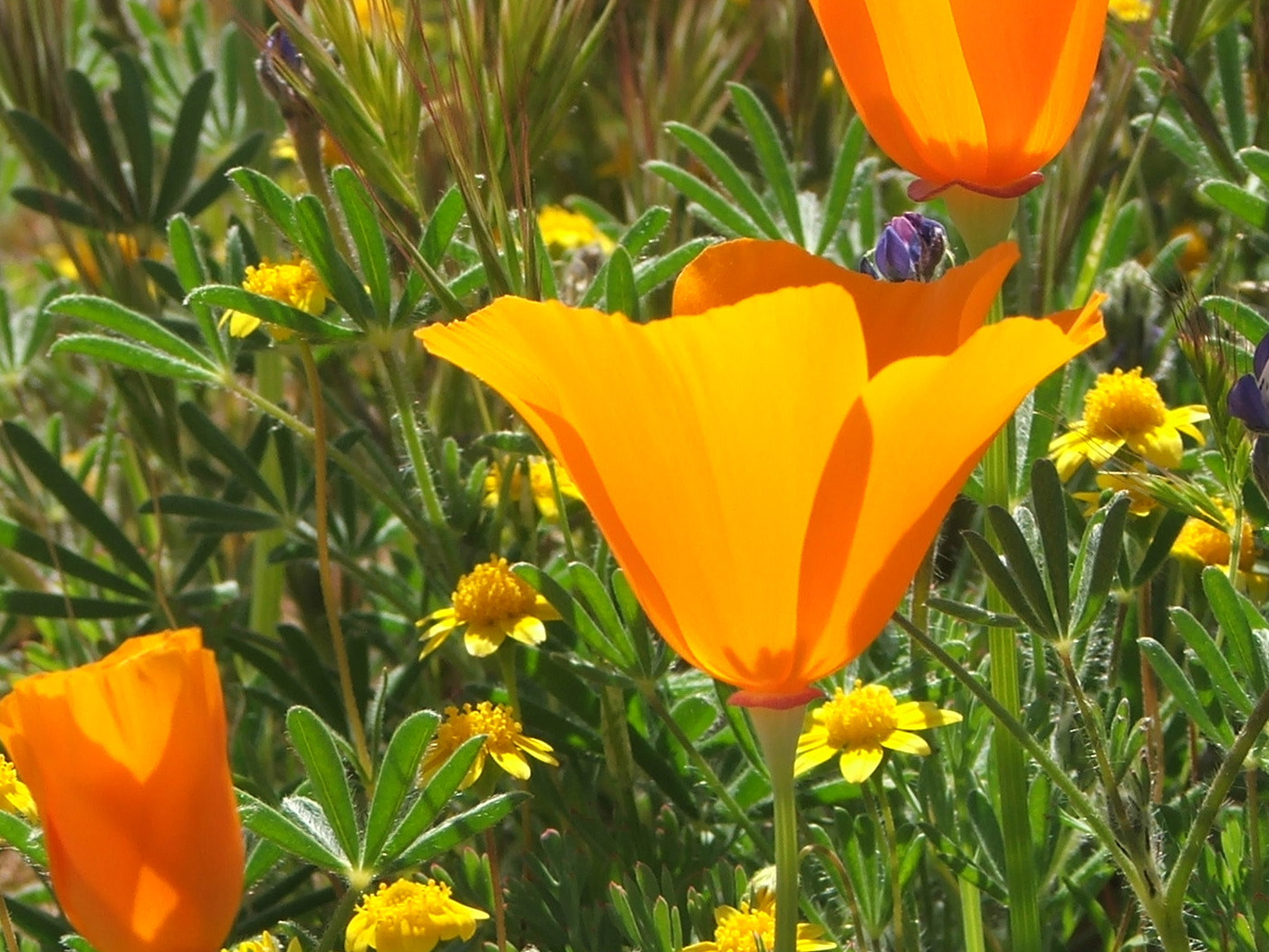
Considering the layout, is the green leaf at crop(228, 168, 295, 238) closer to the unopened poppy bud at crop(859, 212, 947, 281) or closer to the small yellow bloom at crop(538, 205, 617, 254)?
the unopened poppy bud at crop(859, 212, 947, 281)

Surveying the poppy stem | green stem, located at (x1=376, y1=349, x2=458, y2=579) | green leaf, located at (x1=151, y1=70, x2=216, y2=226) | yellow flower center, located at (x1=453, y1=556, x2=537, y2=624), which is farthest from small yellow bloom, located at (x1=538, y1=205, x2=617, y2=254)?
the poppy stem

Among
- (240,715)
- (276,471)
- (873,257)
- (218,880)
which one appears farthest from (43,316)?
(218,880)

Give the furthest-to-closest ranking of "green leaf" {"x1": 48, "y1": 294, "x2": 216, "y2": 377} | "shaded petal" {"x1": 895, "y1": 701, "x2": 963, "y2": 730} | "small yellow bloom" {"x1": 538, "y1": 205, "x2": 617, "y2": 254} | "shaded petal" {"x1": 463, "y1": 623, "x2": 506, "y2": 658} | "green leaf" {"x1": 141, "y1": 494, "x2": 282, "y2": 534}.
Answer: "small yellow bloom" {"x1": 538, "y1": 205, "x2": 617, "y2": 254}
"green leaf" {"x1": 141, "y1": 494, "x2": 282, "y2": 534}
"green leaf" {"x1": 48, "y1": 294, "x2": 216, "y2": 377}
"shaded petal" {"x1": 463, "y1": 623, "x2": 506, "y2": 658}
"shaded petal" {"x1": 895, "y1": 701, "x2": 963, "y2": 730}

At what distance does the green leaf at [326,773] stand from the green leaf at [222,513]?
59cm

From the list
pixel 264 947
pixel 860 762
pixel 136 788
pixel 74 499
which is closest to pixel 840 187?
pixel 860 762

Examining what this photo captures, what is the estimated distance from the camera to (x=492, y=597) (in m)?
1.37

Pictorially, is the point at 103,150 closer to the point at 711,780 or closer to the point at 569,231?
the point at 569,231

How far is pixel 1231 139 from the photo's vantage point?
1842 millimetres

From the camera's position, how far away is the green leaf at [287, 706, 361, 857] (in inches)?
44.8

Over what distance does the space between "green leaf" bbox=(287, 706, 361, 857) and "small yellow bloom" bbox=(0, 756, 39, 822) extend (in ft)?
0.70

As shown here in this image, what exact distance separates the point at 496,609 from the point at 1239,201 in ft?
2.45

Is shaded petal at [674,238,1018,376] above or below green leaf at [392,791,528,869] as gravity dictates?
above

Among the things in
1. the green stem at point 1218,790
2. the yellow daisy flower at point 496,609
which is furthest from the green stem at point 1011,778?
the yellow daisy flower at point 496,609

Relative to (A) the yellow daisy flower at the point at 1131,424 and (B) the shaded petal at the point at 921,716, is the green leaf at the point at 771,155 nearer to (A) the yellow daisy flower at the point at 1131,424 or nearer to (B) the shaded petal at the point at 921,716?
(A) the yellow daisy flower at the point at 1131,424
